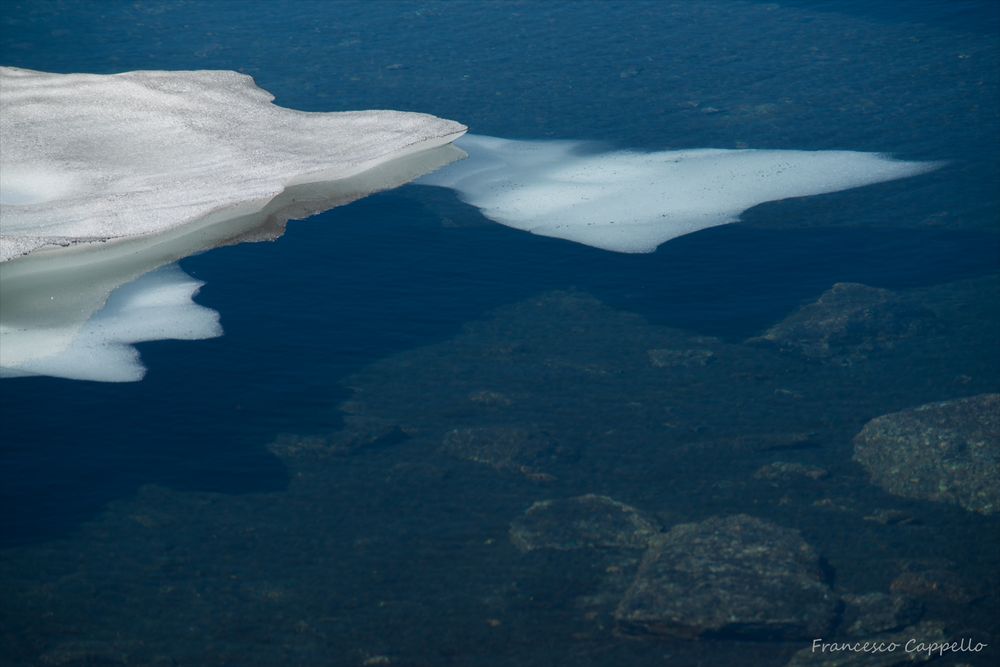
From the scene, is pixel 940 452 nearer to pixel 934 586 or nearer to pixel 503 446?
Result: pixel 934 586

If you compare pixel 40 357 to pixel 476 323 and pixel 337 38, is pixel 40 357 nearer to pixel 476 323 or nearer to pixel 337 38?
pixel 476 323

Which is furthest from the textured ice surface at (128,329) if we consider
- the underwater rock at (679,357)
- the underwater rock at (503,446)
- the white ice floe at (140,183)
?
the underwater rock at (679,357)

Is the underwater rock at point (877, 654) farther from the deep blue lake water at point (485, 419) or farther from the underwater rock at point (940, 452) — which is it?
the underwater rock at point (940, 452)

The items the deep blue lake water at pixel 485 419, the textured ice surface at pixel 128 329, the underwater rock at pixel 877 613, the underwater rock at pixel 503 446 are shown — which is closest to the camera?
the underwater rock at pixel 877 613

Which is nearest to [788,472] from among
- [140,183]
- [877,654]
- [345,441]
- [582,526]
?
[582,526]

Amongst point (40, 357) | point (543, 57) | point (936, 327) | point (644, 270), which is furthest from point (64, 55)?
point (936, 327)

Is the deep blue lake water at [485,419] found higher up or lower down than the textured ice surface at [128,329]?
lower down
